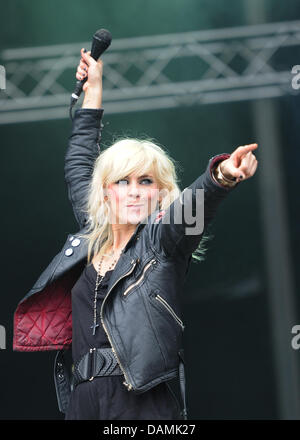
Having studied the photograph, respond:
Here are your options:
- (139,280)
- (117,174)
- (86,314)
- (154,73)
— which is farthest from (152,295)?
(154,73)

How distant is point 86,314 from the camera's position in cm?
174

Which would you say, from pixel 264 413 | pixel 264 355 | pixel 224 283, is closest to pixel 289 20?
pixel 224 283

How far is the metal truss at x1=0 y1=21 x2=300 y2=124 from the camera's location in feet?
12.8

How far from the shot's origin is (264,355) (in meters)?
4.08

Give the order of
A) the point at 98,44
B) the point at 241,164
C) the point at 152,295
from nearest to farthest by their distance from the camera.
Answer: the point at 241,164, the point at 152,295, the point at 98,44

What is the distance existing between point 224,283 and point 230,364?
52cm

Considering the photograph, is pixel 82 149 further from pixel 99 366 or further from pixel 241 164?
pixel 241 164

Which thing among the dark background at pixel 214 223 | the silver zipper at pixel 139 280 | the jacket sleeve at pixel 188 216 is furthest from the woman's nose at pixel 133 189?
the dark background at pixel 214 223

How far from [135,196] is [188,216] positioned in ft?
→ 0.98

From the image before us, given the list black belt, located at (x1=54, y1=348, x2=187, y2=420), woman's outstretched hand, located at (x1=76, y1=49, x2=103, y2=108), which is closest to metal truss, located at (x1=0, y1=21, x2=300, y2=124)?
woman's outstretched hand, located at (x1=76, y1=49, x2=103, y2=108)

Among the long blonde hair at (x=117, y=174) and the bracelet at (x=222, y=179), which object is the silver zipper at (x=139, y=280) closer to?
the long blonde hair at (x=117, y=174)

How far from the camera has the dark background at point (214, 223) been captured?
3.99m

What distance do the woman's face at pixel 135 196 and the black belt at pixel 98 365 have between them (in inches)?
14.4

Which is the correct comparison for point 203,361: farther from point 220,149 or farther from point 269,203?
point 220,149
